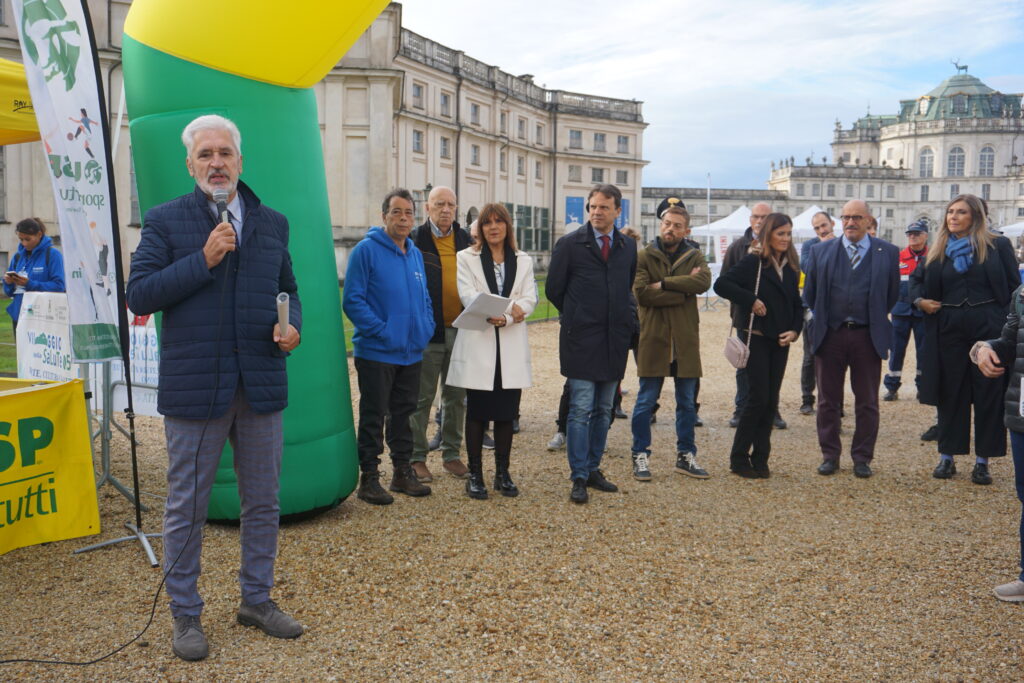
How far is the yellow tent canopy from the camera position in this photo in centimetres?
585

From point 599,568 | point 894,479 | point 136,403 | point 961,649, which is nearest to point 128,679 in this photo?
point 599,568

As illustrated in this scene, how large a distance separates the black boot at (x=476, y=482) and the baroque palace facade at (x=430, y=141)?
303cm

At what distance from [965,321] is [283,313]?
17.8 feet

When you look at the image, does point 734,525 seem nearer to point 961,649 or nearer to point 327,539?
point 961,649

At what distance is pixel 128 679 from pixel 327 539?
168 centimetres

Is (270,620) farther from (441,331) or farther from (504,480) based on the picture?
(441,331)

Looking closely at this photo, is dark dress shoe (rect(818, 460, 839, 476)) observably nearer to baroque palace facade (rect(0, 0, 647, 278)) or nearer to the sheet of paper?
the sheet of paper

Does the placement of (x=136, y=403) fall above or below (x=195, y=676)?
above

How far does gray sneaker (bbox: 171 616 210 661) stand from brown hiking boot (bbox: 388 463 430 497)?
238 centimetres

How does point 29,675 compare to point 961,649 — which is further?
point 961,649

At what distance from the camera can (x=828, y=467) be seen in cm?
661

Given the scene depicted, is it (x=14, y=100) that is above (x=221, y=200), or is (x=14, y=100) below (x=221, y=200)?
above

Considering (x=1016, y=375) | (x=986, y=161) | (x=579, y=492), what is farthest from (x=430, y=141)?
(x=986, y=161)

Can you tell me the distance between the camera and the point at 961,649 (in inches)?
140
